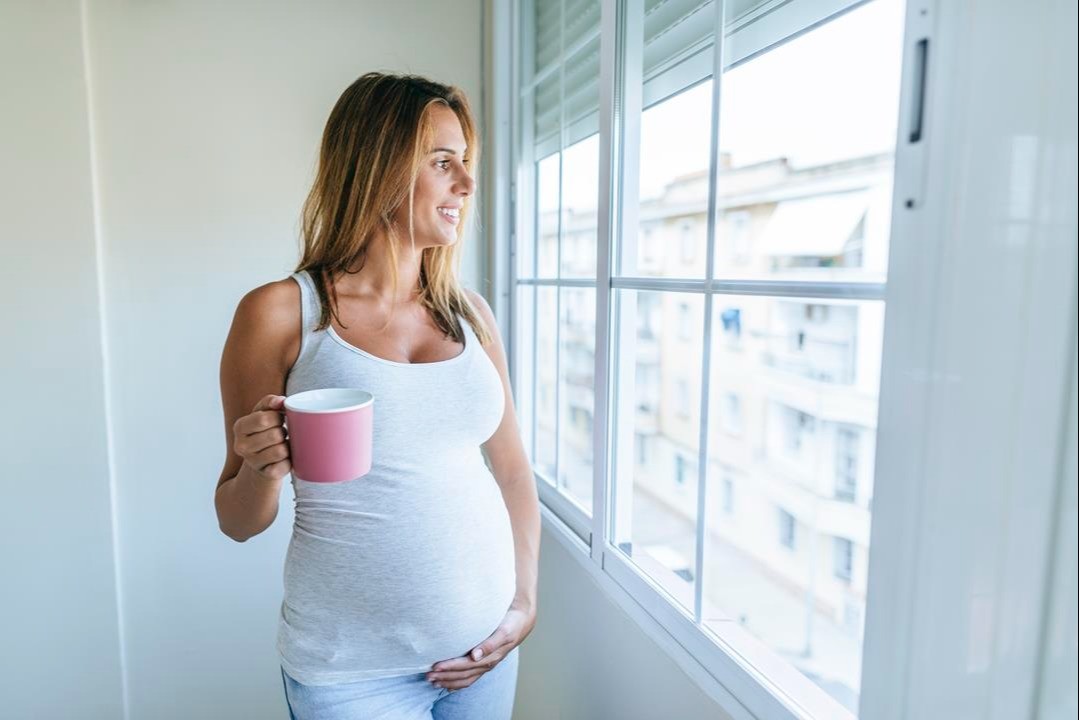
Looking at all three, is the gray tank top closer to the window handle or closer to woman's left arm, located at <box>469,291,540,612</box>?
woman's left arm, located at <box>469,291,540,612</box>

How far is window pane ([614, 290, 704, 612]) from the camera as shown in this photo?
4.14 feet

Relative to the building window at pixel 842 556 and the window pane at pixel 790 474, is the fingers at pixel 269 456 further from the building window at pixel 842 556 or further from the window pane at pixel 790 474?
the building window at pixel 842 556

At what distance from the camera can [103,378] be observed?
1.68m

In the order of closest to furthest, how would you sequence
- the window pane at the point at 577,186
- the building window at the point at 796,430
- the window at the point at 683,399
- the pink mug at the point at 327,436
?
the pink mug at the point at 327,436 < the window pane at the point at 577,186 < the building window at the point at 796,430 < the window at the point at 683,399

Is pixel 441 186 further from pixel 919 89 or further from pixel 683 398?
pixel 683 398

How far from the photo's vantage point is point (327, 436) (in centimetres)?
75

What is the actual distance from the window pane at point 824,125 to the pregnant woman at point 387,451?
1.49ft

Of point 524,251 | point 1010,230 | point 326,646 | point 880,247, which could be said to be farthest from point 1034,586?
point 524,251

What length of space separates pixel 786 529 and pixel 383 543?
1025cm

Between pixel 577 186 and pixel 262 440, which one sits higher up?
pixel 577 186

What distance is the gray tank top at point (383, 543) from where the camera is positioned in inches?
37.8

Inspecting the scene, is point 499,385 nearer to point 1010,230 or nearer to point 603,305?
point 603,305

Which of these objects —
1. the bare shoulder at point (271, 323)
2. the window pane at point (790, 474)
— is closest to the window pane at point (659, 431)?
the window pane at point (790, 474)

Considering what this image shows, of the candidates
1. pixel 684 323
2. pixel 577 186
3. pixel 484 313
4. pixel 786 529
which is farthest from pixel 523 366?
pixel 786 529
